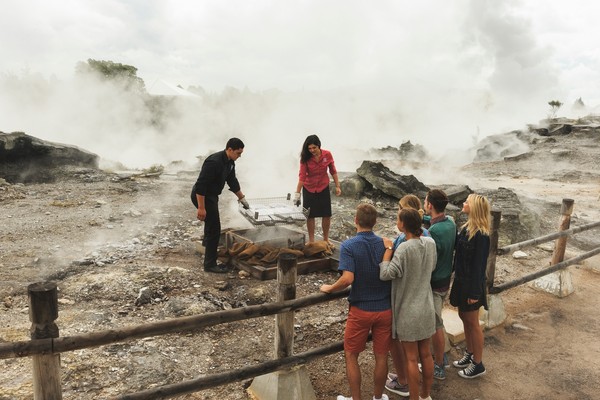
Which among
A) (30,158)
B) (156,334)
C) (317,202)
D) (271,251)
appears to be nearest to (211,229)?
(271,251)

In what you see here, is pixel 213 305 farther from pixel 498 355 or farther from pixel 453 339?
pixel 498 355

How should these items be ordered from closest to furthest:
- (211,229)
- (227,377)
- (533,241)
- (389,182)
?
(227,377), (533,241), (211,229), (389,182)

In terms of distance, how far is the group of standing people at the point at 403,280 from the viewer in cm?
272

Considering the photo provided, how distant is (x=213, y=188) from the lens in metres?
4.96

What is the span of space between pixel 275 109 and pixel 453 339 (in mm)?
20793

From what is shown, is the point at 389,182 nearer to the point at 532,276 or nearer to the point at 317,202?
the point at 317,202

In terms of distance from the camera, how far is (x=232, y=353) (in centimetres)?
374

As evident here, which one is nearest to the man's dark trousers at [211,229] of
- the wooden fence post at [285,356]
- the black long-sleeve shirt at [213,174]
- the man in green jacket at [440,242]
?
the black long-sleeve shirt at [213,174]

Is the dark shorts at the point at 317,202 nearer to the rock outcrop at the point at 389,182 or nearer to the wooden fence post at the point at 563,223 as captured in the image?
the wooden fence post at the point at 563,223

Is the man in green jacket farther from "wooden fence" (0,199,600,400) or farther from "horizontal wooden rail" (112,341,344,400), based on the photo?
"horizontal wooden rail" (112,341,344,400)

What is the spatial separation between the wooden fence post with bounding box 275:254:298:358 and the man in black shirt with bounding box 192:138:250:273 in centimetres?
228

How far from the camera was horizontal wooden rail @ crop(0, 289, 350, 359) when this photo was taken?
204cm

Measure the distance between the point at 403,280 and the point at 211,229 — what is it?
293cm

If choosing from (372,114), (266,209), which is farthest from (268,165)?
(372,114)
